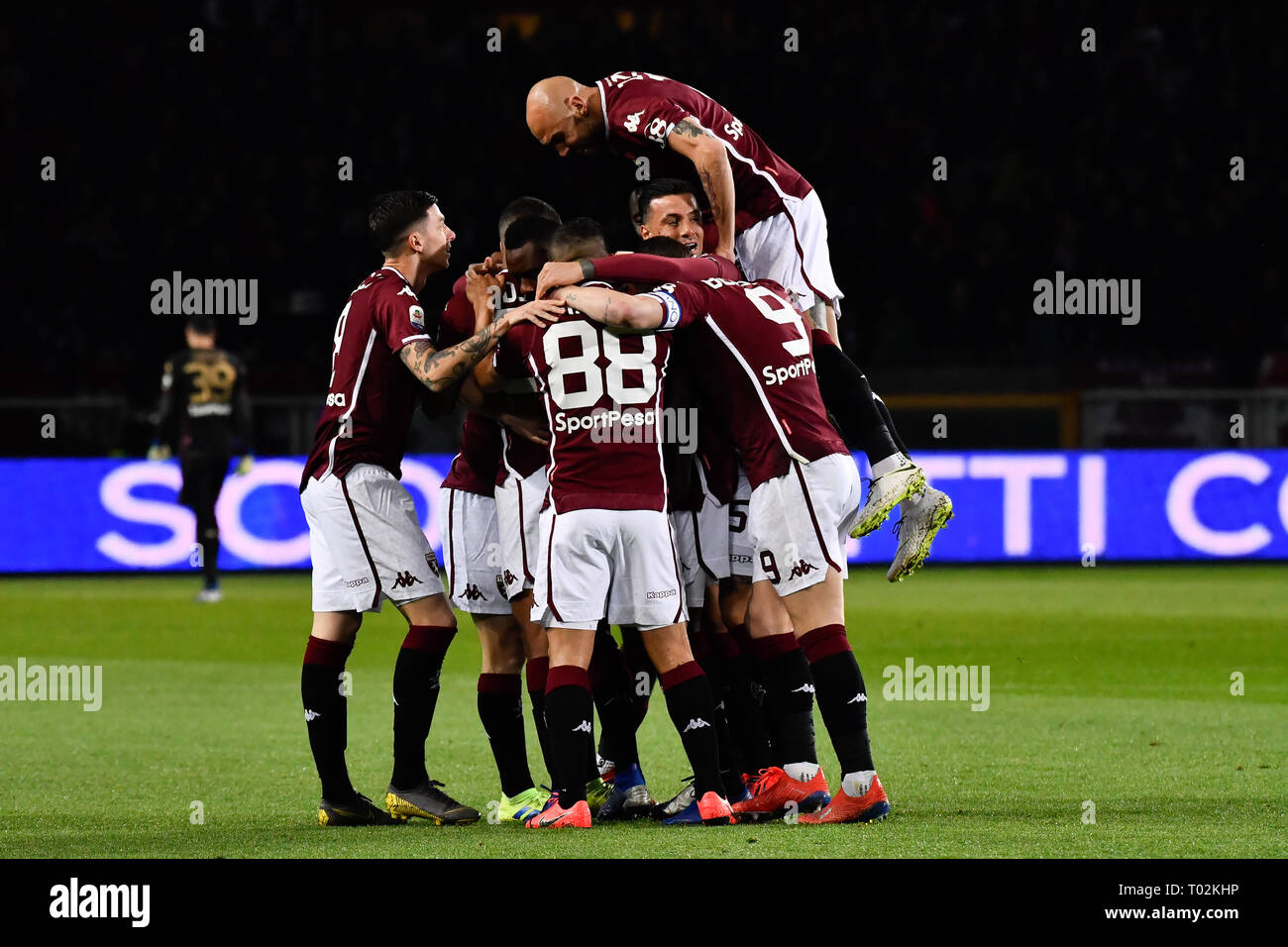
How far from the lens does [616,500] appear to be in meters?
5.23

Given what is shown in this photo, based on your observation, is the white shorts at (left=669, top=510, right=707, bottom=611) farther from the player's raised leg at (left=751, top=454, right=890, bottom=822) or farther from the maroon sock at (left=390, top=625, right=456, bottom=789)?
Answer: the maroon sock at (left=390, top=625, right=456, bottom=789)

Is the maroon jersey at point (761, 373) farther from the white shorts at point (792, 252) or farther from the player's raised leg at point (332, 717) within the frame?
the player's raised leg at point (332, 717)

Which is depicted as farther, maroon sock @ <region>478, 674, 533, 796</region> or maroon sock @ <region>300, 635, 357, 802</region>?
maroon sock @ <region>478, 674, 533, 796</region>

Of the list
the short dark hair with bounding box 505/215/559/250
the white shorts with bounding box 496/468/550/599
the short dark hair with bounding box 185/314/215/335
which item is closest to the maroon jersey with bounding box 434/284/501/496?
the white shorts with bounding box 496/468/550/599

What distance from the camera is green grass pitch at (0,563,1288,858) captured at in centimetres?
490

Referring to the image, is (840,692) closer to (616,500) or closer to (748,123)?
(616,500)

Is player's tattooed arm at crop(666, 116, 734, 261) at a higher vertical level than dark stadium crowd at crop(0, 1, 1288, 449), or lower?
lower

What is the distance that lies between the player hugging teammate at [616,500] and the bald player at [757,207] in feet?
0.04

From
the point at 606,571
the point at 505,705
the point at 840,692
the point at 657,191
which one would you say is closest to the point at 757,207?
the point at 657,191

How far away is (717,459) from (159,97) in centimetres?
1839

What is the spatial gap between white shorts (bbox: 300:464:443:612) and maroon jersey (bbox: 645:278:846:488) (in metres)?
1.12

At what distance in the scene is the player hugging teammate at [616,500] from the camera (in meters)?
5.25

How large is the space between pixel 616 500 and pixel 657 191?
1.40m
